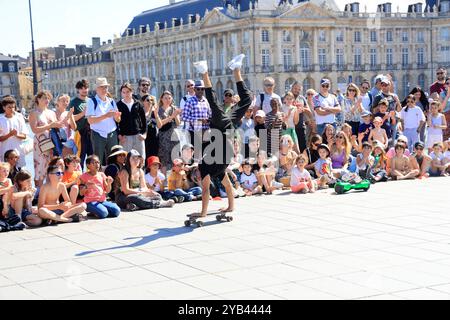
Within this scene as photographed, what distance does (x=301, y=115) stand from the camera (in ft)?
46.9

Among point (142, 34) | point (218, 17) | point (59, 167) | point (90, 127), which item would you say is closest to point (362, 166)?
point (90, 127)

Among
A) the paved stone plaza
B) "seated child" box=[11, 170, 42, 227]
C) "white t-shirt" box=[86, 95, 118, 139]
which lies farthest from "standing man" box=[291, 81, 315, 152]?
"seated child" box=[11, 170, 42, 227]

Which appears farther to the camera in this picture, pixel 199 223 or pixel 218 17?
pixel 218 17

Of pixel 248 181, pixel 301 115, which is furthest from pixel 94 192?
pixel 301 115

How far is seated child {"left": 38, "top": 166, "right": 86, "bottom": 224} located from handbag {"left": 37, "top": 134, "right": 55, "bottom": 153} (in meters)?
1.49

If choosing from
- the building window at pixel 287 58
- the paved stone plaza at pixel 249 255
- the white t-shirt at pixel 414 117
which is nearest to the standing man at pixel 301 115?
the white t-shirt at pixel 414 117

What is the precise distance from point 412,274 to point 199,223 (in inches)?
133

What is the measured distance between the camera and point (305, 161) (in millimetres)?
12727

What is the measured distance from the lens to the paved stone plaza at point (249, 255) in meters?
6.53

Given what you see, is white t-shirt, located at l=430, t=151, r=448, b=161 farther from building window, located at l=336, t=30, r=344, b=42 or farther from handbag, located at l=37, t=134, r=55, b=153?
building window, located at l=336, t=30, r=344, b=42

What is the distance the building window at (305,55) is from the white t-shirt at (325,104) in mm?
79369

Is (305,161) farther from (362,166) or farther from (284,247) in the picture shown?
(284,247)

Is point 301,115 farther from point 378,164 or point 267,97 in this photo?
point 378,164

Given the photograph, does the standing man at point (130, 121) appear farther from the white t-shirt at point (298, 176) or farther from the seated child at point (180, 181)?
the white t-shirt at point (298, 176)
